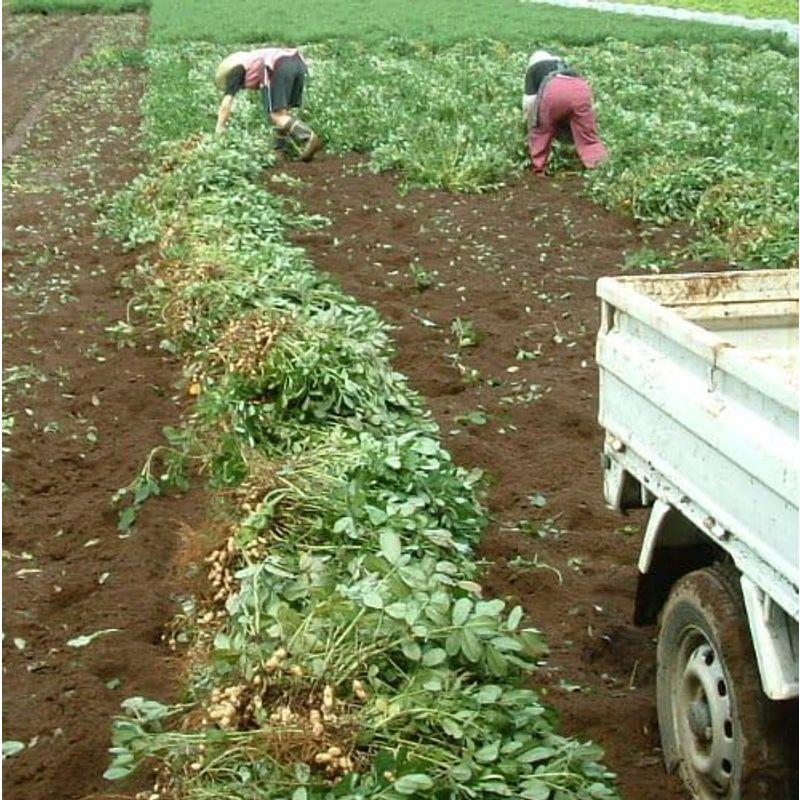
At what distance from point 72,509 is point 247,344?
117 cm

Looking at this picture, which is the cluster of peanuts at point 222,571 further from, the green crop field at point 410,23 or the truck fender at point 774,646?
the green crop field at point 410,23

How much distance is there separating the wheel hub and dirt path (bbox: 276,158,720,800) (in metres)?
0.21

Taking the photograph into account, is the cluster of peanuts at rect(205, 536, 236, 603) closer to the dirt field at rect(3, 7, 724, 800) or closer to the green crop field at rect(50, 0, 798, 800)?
the green crop field at rect(50, 0, 798, 800)

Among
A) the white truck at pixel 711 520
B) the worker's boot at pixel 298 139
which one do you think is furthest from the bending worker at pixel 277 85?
the white truck at pixel 711 520

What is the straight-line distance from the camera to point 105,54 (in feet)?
87.1

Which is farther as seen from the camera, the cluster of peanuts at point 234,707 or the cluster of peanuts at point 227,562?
the cluster of peanuts at point 227,562

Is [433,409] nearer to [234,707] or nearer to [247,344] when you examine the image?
[247,344]

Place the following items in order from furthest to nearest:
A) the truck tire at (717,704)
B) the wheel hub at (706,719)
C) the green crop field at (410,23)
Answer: the green crop field at (410,23)
the wheel hub at (706,719)
the truck tire at (717,704)

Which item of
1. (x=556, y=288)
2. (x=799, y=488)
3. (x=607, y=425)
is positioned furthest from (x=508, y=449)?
(x=799, y=488)

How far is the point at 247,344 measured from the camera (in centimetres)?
638

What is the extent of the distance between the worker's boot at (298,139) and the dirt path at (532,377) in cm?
46

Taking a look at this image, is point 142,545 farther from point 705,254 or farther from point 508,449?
point 705,254

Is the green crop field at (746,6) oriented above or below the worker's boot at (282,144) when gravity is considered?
above

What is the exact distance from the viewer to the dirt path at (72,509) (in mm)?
4211
